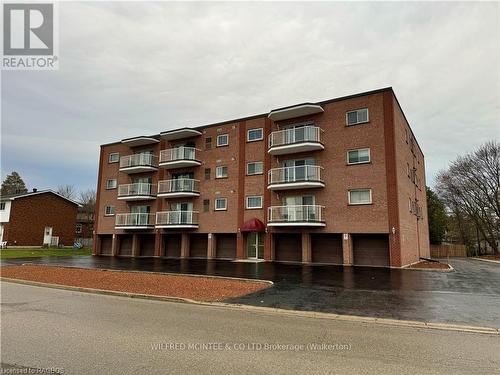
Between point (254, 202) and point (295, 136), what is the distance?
6.11m

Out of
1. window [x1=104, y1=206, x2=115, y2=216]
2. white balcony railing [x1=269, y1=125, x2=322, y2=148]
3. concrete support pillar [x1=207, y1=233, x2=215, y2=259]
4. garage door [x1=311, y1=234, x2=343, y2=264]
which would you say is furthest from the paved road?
window [x1=104, y1=206, x2=115, y2=216]

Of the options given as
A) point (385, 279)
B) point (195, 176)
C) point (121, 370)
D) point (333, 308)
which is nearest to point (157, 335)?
point (121, 370)

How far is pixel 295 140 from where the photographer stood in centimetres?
2367

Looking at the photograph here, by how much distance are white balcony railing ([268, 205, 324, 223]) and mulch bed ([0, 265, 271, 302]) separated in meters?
9.75

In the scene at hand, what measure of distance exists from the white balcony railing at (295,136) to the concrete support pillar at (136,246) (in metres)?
16.7

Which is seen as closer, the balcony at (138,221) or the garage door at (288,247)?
the garage door at (288,247)

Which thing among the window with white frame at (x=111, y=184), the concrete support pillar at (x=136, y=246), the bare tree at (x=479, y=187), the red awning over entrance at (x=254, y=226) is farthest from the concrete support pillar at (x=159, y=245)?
the bare tree at (x=479, y=187)

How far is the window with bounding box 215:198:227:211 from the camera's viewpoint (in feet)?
90.5

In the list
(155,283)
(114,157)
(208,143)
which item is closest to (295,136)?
(208,143)

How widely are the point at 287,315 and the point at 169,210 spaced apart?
23.9m

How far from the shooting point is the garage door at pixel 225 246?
27.5 metres

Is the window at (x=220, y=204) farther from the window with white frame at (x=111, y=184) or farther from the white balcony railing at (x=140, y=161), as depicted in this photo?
the window with white frame at (x=111, y=184)

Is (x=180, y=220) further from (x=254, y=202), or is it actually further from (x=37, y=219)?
(x=37, y=219)

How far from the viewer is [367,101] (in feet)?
73.3
